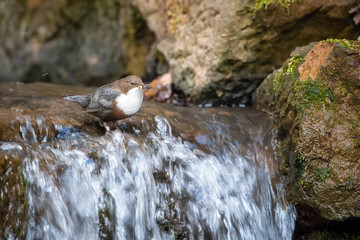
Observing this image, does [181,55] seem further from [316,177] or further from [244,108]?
[316,177]

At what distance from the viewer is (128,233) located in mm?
3186

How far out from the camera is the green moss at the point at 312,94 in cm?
341

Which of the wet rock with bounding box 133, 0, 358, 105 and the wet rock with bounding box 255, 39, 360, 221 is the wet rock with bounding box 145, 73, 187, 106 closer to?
the wet rock with bounding box 133, 0, 358, 105

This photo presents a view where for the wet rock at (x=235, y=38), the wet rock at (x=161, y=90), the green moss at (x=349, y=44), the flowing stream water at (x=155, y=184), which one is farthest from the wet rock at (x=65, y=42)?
the green moss at (x=349, y=44)

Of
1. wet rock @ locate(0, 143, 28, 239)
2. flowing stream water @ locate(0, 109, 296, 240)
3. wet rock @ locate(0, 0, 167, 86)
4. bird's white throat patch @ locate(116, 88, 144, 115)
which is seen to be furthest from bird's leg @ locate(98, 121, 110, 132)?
wet rock @ locate(0, 0, 167, 86)

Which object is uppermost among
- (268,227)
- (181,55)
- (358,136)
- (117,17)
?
(117,17)

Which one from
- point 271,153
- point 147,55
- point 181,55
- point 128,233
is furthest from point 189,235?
point 147,55

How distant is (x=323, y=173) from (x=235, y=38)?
2.22 m

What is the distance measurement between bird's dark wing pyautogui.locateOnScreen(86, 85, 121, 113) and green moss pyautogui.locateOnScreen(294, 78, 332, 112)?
1583mm

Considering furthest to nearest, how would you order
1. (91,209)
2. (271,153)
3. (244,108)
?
1. (244,108)
2. (271,153)
3. (91,209)

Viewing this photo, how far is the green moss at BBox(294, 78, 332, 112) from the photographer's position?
3414 millimetres

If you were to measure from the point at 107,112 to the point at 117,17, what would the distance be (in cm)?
392

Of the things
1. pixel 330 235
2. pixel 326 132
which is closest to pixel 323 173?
pixel 326 132

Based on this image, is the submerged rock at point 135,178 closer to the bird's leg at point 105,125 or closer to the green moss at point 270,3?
the bird's leg at point 105,125
